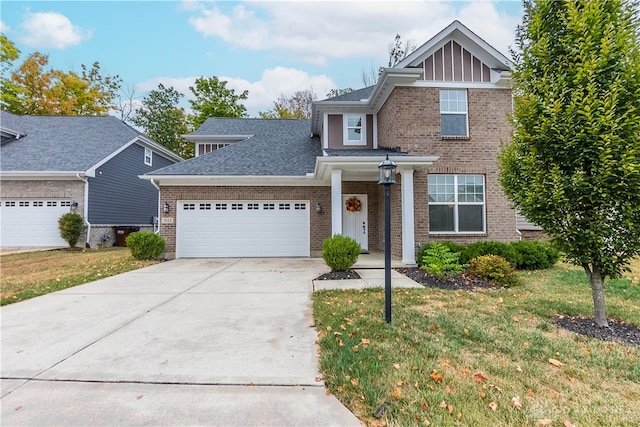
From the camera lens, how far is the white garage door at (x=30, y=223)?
13523 millimetres

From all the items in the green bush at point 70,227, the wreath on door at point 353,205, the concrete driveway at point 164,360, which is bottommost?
the concrete driveway at point 164,360

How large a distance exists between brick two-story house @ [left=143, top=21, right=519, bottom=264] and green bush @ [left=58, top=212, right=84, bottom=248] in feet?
17.5

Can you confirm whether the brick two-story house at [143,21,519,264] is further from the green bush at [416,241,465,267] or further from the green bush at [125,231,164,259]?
the green bush at [125,231,164,259]

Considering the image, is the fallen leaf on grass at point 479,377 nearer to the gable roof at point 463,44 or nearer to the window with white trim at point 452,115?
the window with white trim at point 452,115

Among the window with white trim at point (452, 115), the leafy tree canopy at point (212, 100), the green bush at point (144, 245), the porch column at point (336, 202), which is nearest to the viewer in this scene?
the porch column at point (336, 202)

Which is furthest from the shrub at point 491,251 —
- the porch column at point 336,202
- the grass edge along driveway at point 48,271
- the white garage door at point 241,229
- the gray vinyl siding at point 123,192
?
the gray vinyl siding at point 123,192

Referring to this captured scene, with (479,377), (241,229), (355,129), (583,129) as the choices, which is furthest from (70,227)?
(583,129)

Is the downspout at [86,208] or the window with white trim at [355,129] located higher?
the window with white trim at [355,129]

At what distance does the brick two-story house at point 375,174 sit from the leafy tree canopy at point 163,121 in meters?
17.4

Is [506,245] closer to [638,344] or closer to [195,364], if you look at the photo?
[638,344]

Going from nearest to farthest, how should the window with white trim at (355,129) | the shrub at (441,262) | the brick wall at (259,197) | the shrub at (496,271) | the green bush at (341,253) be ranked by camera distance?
the shrub at (496,271), the shrub at (441,262), the green bush at (341,253), the brick wall at (259,197), the window with white trim at (355,129)

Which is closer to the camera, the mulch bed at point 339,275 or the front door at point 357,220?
the mulch bed at point 339,275

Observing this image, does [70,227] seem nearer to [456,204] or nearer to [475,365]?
[456,204]

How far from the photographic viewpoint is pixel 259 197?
1135 cm
